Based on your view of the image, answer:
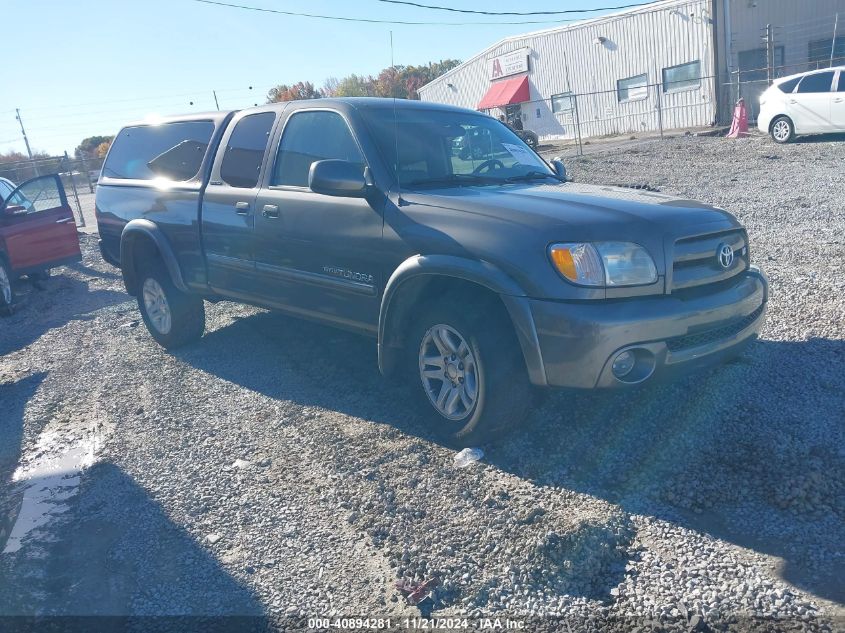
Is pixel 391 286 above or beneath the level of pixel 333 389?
above

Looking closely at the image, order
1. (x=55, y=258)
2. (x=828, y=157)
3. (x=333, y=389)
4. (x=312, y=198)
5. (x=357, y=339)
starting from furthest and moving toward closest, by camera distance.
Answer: (x=828, y=157), (x=55, y=258), (x=357, y=339), (x=333, y=389), (x=312, y=198)

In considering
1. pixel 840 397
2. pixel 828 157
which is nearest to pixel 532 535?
pixel 840 397

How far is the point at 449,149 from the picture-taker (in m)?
4.98

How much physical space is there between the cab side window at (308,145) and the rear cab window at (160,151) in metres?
1.09

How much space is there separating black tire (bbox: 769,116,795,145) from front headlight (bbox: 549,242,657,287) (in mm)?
16791

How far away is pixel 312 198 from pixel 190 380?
1.99 meters

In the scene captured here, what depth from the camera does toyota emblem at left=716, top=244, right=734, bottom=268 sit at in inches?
157

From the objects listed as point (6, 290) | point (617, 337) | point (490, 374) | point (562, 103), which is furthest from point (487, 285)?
point (562, 103)

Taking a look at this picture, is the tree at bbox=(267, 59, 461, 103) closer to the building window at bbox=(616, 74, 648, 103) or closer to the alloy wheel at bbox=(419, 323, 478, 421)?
the alloy wheel at bbox=(419, 323, 478, 421)

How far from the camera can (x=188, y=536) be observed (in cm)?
354

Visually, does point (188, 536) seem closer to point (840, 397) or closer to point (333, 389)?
point (333, 389)

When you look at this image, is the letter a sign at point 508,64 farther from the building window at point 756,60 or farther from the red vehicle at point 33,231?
the red vehicle at point 33,231

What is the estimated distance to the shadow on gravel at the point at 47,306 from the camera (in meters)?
8.43

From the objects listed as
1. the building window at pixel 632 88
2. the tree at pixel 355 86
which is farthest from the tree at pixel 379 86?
the building window at pixel 632 88
